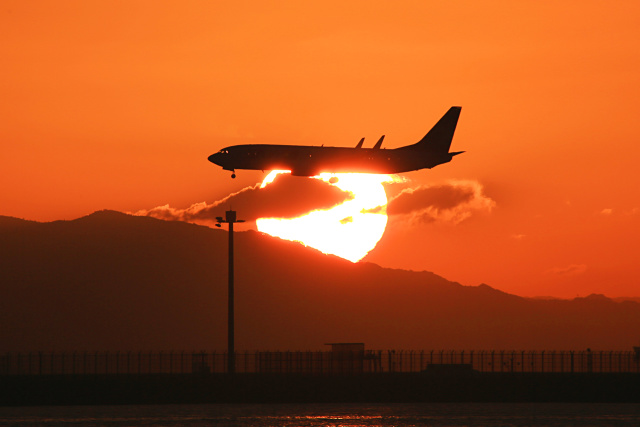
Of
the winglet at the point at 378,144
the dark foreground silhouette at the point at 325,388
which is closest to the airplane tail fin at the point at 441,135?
the winglet at the point at 378,144

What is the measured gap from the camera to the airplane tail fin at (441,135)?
161 m

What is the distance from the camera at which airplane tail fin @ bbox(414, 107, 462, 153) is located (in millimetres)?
161125

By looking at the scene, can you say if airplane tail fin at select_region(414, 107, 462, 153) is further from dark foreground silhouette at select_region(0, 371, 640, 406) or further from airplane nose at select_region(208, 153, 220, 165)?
dark foreground silhouette at select_region(0, 371, 640, 406)

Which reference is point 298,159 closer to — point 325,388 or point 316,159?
point 316,159

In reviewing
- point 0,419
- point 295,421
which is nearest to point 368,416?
point 295,421

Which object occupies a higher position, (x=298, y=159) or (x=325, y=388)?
(x=298, y=159)

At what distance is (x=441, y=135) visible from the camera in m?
163

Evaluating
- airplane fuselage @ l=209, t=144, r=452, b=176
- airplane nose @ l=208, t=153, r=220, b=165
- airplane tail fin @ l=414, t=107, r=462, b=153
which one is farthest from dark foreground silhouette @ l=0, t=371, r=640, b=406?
airplane tail fin @ l=414, t=107, r=462, b=153

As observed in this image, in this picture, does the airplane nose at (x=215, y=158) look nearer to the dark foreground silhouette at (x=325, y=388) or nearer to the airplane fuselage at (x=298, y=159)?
the airplane fuselage at (x=298, y=159)

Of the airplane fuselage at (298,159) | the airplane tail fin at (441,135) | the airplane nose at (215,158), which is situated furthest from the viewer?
the airplane tail fin at (441,135)

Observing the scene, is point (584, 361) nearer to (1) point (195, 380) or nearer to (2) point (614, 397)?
(2) point (614, 397)

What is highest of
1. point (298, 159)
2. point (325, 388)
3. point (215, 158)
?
point (215, 158)

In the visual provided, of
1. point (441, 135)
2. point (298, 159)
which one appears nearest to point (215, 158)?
point (298, 159)

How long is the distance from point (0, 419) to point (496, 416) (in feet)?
136
